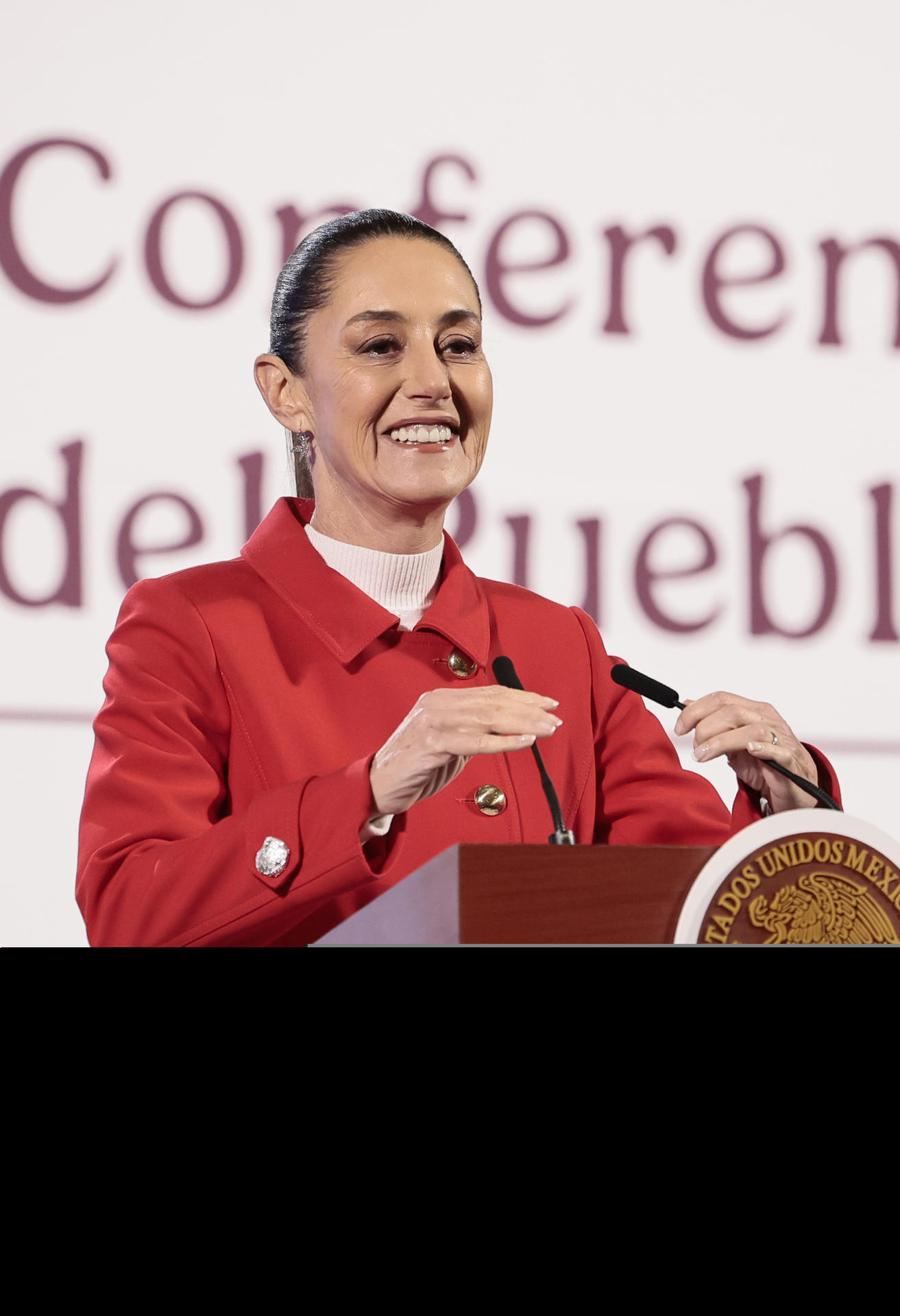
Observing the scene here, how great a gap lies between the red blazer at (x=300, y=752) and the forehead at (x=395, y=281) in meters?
0.24

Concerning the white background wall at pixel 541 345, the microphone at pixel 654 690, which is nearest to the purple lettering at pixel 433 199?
the white background wall at pixel 541 345

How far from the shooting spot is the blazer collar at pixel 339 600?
177 centimetres

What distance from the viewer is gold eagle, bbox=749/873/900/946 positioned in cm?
→ 110

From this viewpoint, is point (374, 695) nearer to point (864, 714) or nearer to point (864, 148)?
point (864, 714)

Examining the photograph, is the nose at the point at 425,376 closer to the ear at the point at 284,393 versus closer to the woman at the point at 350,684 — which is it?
the woman at the point at 350,684

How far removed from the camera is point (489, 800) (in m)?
1.67

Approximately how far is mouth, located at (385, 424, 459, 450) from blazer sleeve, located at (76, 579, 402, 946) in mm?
289

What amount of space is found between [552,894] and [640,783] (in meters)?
0.82

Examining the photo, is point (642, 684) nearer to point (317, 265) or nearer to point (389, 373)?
point (389, 373)

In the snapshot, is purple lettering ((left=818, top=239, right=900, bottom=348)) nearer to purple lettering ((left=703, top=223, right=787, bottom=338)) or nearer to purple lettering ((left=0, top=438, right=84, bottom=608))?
purple lettering ((left=703, top=223, right=787, bottom=338))

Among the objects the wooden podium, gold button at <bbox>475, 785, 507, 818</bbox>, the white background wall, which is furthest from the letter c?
the wooden podium

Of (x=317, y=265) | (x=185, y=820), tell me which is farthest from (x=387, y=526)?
(x=185, y=820)

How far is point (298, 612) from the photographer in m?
1.79
